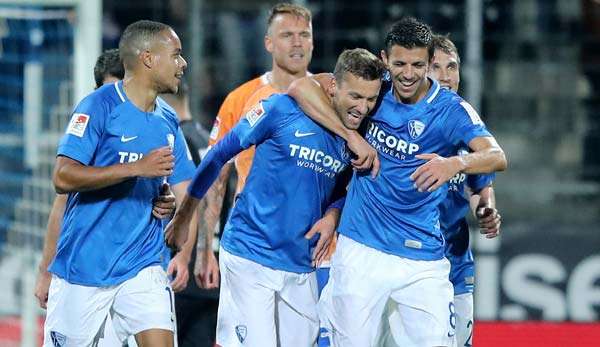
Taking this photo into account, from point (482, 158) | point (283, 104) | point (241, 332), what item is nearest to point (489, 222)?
point (482, 158)

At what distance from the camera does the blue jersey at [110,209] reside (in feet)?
18.3

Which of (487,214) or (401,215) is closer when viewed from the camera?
(401,215)

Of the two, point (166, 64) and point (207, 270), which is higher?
point (166, 64)

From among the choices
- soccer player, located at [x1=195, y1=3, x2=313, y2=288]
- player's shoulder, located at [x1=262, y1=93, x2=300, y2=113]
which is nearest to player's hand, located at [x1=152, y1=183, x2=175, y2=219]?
player's shoulder, located at [x1=262, y1=93, x2=300, y2=113]

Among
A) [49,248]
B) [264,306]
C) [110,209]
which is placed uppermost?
[110,209]

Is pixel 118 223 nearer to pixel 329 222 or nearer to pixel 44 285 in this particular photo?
pixel 44 285

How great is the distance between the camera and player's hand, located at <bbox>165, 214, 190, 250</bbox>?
6.05m

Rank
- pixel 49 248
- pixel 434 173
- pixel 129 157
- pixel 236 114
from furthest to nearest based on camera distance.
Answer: pixel 236 114
pixel 49 248
pixel 129 157
pixel 434 173

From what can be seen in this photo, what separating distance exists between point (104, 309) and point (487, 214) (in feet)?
6.31

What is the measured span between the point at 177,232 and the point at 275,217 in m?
0.46

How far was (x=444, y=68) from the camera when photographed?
6520 mm

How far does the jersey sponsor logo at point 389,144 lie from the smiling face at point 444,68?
77cm

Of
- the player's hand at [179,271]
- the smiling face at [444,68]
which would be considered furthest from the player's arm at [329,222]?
the smiling face at [444,68]

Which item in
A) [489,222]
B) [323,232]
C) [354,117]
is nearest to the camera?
[354,117]
